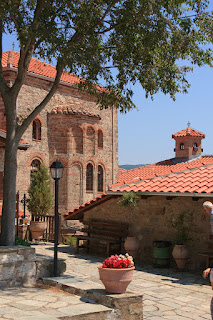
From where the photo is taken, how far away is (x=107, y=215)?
14336 mm

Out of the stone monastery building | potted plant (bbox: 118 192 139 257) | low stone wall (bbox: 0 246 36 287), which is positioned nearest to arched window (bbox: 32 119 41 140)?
the stone monastery building

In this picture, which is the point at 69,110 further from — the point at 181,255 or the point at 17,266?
the point at 17,266

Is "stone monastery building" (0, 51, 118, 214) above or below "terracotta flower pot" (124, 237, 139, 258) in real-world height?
above

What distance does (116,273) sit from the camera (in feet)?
21.8

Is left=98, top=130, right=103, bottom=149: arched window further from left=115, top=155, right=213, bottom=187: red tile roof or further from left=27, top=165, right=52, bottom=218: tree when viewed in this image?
left=27, top=165, right=52, bottom=218: tree

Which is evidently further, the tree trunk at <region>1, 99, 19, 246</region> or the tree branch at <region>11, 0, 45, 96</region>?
the tree branch at <region>11, 0, 45, 96</region>

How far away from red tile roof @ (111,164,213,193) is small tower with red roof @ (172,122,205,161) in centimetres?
2046

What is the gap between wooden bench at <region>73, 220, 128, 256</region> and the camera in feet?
44.2

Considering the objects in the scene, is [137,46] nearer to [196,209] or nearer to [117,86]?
[117,86]

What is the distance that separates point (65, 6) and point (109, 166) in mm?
18903

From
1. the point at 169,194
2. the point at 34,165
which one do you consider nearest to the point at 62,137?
the point at 34,165

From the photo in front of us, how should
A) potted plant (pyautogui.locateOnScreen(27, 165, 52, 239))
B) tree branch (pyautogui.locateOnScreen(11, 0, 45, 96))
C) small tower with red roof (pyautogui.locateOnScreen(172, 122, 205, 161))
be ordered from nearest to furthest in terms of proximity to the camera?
tree branch (pyautogui.locateOnScreen(11, 0, 45, 96)) → potted plant (pyautogui.locateOnScreen(27, 165, 52, 239)) → small tower with red roof (pyautogui.locateOnScreen(172, 122, 205, 161))

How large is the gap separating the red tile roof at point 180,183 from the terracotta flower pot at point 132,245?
155 centimetres

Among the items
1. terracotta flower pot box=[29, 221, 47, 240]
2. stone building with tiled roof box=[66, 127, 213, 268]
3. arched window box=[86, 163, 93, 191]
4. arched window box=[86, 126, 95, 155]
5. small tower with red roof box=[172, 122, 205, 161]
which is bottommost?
terracotta flower pot box=[29, 221, 47, 240]
